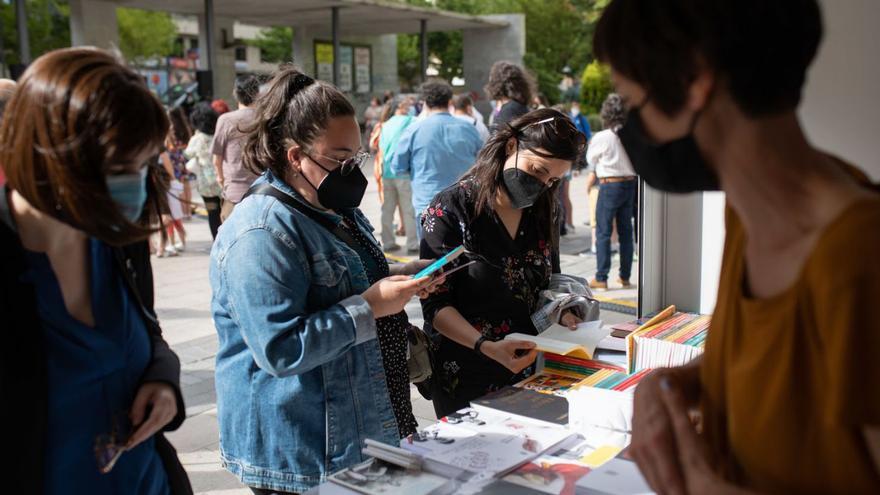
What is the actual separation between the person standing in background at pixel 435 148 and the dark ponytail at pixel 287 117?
455 cm

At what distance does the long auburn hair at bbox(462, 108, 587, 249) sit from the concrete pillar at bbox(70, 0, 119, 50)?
543 inches

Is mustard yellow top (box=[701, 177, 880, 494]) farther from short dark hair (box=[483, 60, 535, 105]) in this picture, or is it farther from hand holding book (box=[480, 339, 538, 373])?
short dark hair (box=[483, 60, 535, 105])

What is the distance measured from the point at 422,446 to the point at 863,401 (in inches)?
49.4

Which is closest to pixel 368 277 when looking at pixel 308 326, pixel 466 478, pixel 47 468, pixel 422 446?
pixel 308 326

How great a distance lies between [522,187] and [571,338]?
1.77 feet

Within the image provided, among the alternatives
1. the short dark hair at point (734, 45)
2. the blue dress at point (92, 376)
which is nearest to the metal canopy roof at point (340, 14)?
the blue dress at point (92, 376)

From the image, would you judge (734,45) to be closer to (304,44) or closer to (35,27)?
(304,44)

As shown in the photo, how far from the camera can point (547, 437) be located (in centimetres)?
201

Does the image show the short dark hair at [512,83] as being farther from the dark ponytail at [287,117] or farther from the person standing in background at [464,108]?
the dark ponytail at [287,117]

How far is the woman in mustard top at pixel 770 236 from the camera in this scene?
84 cm

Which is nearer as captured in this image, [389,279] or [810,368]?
[810,368]

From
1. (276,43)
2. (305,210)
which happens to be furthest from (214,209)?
(276,43)

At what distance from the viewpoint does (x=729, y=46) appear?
924 mm

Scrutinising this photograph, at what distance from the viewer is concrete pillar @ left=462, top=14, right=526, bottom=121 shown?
24047 mm
